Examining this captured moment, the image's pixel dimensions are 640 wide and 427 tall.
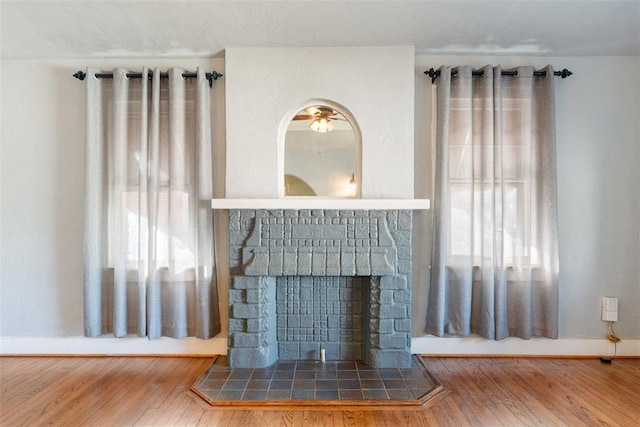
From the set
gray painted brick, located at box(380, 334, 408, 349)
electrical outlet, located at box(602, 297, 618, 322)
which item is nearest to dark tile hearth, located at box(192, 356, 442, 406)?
gray painted brick, located at box(380, 334, 408, 349)

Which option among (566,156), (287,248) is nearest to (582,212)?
(566,156)

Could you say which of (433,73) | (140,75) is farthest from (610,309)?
(140,75)

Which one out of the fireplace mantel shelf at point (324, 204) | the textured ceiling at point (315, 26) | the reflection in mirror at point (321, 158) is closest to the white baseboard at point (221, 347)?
the fireplace mantel shelf at point (324, 204)

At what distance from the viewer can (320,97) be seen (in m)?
2.64

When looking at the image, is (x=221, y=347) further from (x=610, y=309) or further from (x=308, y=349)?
(x=610, y=309)

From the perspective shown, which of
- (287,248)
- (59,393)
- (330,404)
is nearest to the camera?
(330,404)

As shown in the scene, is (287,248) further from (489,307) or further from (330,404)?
(489,307)

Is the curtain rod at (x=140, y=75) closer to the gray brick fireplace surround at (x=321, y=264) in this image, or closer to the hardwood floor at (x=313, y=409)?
the gray brick fireplace surround at (x=321, y=264)

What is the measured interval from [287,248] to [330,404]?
0.99m

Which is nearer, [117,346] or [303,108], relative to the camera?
[303,108]

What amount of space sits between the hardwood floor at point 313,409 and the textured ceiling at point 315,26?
2333 millimetres

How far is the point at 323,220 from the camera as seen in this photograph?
2.50 m

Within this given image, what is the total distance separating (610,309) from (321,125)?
260cm

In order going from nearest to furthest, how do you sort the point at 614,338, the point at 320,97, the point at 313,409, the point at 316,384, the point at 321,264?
the point at 313,409, the point at 316,384, the point at 321,264, the point at 320,97, the point at 614,338
